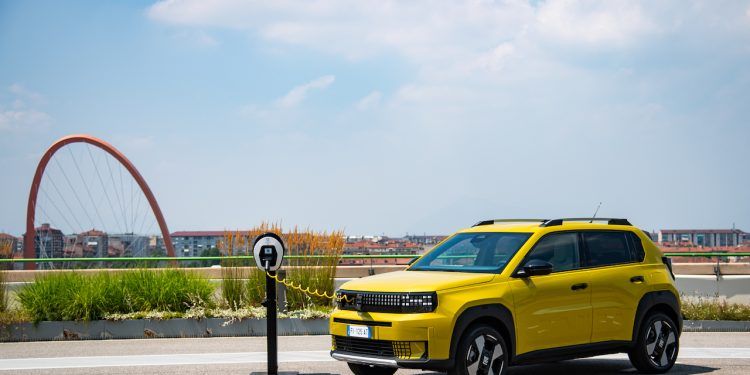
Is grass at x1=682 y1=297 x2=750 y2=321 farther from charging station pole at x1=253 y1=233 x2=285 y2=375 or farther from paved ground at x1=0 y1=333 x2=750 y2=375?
charging station pole at x1=253 y1=233 x2=285 y2=375

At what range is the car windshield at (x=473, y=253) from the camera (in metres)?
10.2

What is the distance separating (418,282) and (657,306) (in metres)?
3.47

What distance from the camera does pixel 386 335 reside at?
9.14 metres

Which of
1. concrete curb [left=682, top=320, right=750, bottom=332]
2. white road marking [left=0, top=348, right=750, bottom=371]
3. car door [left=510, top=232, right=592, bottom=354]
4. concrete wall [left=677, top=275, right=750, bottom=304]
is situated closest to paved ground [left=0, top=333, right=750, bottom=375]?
white road marking [left=0, top=348, right=750, bottom=371]

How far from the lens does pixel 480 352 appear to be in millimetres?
9289

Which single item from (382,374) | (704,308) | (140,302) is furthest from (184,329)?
(704,308)

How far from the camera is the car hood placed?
9273 mm

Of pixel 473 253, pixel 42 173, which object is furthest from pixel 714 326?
pixel 42 173

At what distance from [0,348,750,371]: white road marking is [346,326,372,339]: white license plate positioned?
299 cm

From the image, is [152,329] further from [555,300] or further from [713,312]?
[713,312]

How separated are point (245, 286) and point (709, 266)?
18216mm

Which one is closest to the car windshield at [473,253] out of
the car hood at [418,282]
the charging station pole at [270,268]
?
the car hood at [418,282]

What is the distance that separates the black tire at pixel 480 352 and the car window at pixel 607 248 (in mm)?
1850

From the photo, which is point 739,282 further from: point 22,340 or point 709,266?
point 22,340
